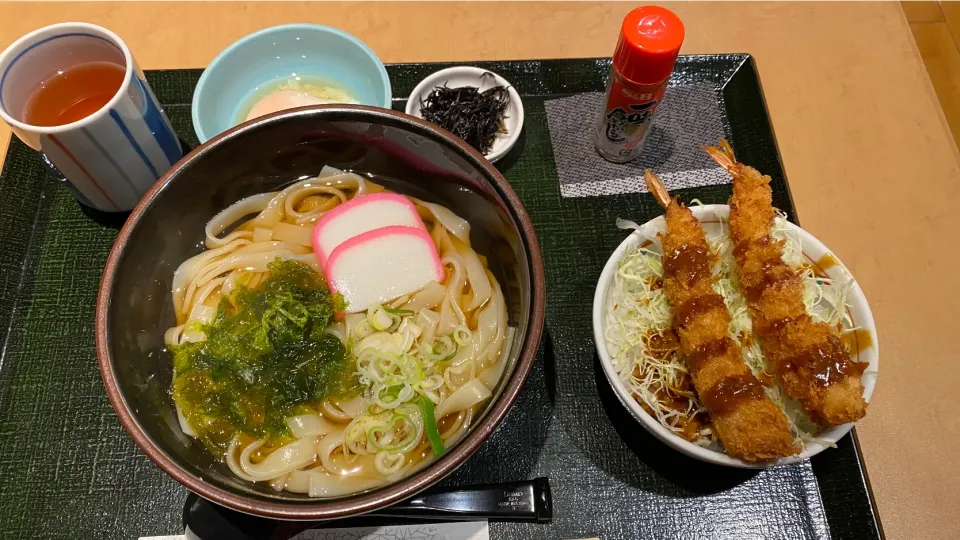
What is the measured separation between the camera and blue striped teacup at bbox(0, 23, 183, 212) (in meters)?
1.59

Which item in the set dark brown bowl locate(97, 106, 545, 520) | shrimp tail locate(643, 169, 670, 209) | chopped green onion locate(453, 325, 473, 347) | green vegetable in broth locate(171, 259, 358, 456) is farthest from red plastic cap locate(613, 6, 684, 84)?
green vegetable in broth locate(171, 259, 358, 456)

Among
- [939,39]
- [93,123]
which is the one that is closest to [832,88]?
[939,39]

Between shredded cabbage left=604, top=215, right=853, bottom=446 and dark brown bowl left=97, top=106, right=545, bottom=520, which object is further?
shredded cabbage left=604, top=215, right=853, bottom=446

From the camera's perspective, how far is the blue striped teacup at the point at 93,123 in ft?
5.22

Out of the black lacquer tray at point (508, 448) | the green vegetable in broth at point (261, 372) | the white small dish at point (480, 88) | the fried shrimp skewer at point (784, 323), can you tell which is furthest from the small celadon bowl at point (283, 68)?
the fried shrimp skewer at point (784, 323)

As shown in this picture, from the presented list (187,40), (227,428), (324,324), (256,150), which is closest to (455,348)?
(324,324)

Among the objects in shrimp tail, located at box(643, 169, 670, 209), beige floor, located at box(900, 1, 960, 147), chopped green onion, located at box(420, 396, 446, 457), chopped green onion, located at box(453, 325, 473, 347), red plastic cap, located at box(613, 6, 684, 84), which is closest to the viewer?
chopped green onion, located at box(420, 396, 446, 457)

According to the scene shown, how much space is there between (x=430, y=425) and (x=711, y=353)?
0.80 meters

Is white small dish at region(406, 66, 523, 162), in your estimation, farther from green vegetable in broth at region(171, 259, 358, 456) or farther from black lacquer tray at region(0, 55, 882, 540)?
green vegetable in broth at region(171, 259, 358, 456)

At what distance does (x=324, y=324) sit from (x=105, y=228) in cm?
98

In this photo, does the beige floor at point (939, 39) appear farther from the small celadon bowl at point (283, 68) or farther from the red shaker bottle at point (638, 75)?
the small celadon bowl at point (283, 68)

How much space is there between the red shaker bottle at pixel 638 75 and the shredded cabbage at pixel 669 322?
0.43 metres

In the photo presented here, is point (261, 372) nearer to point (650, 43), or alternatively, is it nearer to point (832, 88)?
point (650, 43)

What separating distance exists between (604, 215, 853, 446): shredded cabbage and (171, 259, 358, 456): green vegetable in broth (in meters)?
0.79
